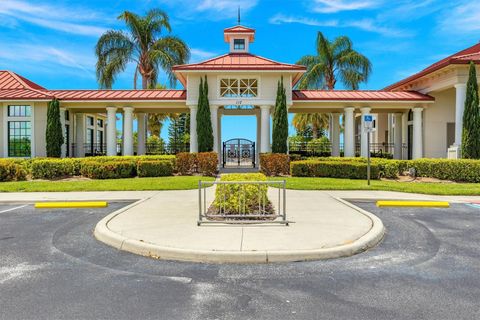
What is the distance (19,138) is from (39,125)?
166 cm

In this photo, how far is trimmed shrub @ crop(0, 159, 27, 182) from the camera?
56.7 feet

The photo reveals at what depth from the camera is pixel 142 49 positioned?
32.8 metres

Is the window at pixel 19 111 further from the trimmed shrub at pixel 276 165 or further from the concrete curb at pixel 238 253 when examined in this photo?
the concrete curb at pixel 238 253

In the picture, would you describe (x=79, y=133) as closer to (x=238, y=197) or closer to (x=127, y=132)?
(x=127, y=132)

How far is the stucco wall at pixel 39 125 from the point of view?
23.7m

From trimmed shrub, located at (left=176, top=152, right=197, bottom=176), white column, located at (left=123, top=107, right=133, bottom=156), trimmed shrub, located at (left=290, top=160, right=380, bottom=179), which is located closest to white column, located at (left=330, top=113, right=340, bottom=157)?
trimmed shrub, located at (left=290, top=160, right=380, bottom=179)

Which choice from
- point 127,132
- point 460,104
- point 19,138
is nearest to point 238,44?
point 127,132

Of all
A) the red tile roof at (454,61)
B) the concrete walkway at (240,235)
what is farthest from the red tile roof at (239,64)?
the concrete walkway at (240,235)

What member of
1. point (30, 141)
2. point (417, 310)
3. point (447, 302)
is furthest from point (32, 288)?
point (30, 141)

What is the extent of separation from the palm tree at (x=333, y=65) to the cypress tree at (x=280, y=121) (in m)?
13.4

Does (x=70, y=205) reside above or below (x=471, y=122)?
below

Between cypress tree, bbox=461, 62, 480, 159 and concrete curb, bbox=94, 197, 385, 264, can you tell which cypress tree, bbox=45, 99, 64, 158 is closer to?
concrete curb, bbox=94, 197, 385, 264

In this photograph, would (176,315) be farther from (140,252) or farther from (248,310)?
(140,252)

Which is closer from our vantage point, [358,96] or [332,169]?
[332,169]
